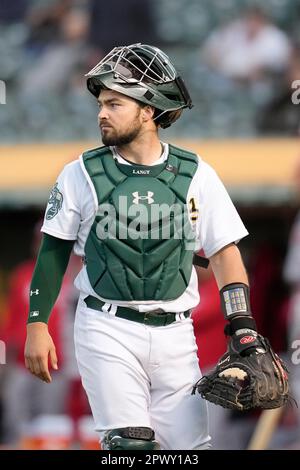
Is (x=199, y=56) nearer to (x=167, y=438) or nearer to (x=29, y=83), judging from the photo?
(x=29, y=83)

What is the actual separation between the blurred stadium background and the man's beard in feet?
13.1

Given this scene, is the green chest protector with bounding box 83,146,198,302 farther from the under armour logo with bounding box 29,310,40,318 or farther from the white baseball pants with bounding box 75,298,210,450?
the under armour logo with bounding box 29,310,40,318

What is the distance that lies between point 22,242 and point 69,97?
1.46 meters

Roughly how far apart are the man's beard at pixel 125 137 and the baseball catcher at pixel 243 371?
774mm

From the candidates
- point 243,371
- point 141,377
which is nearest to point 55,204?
point 141,377

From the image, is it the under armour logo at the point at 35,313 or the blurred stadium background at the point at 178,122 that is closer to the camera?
the under armour logo at the point at 35,313

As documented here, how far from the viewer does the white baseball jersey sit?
5.00 meters

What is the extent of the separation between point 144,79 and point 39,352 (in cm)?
125

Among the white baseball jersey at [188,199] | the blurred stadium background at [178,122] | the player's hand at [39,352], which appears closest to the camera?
the player's hand at [39,352]

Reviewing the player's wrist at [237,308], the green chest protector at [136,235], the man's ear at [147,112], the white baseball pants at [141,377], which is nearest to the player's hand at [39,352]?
the white baseball pants at [141,377]

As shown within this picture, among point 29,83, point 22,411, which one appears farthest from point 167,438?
point 29,83

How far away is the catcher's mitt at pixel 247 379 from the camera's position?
4910 millimetres

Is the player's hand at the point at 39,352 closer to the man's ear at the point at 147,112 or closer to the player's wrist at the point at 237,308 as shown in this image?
the player's wrist at the point at 237,308

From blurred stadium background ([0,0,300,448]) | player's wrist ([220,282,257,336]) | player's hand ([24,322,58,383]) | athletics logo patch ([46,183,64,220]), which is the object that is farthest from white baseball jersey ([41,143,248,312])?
blurred stadium background ([0,0,300,448])
